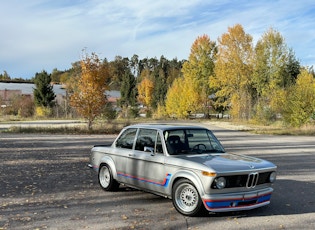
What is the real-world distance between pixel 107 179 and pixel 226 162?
9.85 ft

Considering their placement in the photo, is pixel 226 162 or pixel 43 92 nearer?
pixel 226 162

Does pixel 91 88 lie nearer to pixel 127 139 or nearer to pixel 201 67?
pixel 127 139

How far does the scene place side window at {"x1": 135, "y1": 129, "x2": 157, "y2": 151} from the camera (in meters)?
6.95

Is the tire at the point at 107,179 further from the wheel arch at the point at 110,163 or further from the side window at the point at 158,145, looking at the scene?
the side window at the point at 158,145

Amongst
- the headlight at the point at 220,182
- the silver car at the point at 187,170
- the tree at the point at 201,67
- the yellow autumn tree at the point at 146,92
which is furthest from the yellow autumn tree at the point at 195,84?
the headlight at the point at 220,182

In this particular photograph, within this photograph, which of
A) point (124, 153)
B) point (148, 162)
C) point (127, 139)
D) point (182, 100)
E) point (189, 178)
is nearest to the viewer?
point (189, 178)

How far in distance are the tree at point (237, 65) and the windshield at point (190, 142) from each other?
36.9 meters

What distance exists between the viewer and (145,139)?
7.13 meters

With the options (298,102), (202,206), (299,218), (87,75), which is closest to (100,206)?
(202,206)

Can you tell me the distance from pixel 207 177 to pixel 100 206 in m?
2.24

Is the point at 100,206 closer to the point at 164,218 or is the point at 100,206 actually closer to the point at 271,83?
the point at 164,218

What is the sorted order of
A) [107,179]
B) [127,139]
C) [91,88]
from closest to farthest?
1. [127,139]
2. [107,179]
3. [91,88]

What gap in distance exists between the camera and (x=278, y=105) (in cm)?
3844

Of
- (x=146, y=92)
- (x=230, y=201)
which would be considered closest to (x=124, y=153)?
(x=230, y=201)
